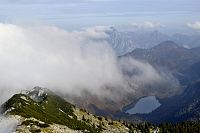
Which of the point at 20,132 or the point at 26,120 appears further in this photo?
the point at 26,120

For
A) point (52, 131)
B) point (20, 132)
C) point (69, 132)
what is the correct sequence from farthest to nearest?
point (69, 132) < point (52, 131) < point (20, 132)

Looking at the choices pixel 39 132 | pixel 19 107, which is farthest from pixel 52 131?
pixel 19 107

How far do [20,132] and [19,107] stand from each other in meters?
57.7

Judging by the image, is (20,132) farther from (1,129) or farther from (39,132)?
(1,129)

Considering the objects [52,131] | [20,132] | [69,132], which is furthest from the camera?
[69,132]

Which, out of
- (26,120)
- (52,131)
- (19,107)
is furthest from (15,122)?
(19,107)

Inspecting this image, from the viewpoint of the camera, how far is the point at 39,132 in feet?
403

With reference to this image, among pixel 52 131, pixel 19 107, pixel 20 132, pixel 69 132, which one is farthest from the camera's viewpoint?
pixel 19 107

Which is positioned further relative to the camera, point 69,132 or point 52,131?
point 69,132

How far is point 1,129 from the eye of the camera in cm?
13412

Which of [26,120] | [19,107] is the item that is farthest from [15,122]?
[19,107]

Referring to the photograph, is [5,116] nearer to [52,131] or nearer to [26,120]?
[26,120]

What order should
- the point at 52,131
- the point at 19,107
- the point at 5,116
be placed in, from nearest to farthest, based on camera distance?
the point at 52,131
the point at 5,116
the point at 19,107

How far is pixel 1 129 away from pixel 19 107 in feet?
128
